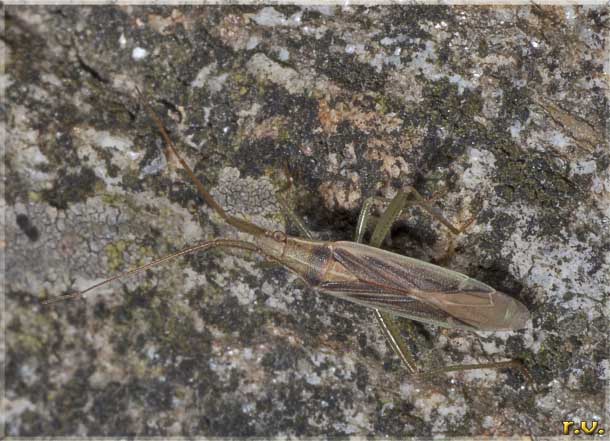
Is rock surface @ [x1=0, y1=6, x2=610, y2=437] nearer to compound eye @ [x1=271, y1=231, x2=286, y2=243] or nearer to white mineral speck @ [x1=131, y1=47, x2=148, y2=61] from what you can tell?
white mineral speck @ [x1=131, y1=47, x2=148, y2=61]

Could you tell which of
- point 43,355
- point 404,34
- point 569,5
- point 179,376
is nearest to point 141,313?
point 179,376

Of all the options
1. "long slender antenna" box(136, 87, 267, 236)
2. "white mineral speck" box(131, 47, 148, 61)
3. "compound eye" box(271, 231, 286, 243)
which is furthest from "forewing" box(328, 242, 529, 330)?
"white mineral speck" box(131, 47, 148, 61)

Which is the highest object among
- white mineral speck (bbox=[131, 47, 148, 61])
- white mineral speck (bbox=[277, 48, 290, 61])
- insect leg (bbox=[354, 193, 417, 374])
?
white mineral speck (bbox=[277, 48, 290, 61])

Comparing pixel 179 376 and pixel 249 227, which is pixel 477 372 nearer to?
pixel 249 227

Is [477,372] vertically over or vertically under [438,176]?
under

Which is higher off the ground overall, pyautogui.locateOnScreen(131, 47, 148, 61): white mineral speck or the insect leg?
pyautogui.locateOnScreen(131, 47, 148, 61): white mineral speck

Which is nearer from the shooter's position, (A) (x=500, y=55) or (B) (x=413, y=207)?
(A) (x=500, y=55)

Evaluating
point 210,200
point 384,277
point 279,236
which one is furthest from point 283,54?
point 384,277

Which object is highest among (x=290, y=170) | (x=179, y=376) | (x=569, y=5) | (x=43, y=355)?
(x=569, y=5)
